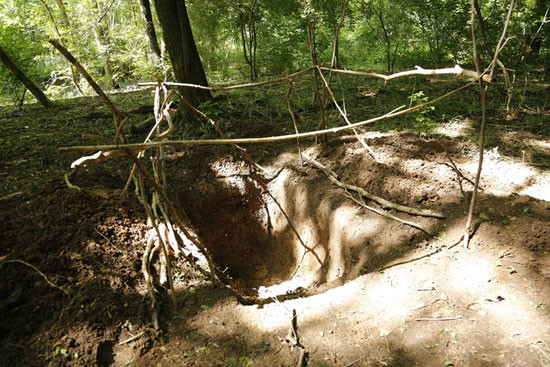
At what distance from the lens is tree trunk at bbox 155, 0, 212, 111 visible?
16.3 ft

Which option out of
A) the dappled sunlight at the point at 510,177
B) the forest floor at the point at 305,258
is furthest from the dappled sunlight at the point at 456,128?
the dappled sunlight at the point at 510,177

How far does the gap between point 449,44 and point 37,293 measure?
25.9ft

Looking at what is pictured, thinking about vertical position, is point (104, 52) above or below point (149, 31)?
below

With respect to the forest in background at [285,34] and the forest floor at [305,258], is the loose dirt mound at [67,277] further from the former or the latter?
the forest in background at [285,34]

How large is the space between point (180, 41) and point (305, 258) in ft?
13.5

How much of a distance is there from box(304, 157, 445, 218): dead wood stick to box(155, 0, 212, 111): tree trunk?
2.63 metres

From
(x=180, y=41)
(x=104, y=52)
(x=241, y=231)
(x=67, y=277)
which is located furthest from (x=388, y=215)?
(x=104, y=52)

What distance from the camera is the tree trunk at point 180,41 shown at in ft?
16.3

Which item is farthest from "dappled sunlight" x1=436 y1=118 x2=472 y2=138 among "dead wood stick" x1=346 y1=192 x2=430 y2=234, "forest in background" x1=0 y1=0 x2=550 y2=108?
"dead wood stick" x1=346 y1=192 x2=430 y2=234

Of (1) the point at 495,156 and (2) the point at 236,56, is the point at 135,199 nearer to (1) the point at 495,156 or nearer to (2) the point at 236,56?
(1) the point at 495,156

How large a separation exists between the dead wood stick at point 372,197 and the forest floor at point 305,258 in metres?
0.06

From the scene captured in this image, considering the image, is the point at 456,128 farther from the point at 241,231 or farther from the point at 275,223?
the point at 241,231

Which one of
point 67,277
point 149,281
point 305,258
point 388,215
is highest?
point 67,277

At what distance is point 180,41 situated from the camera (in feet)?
16.9
